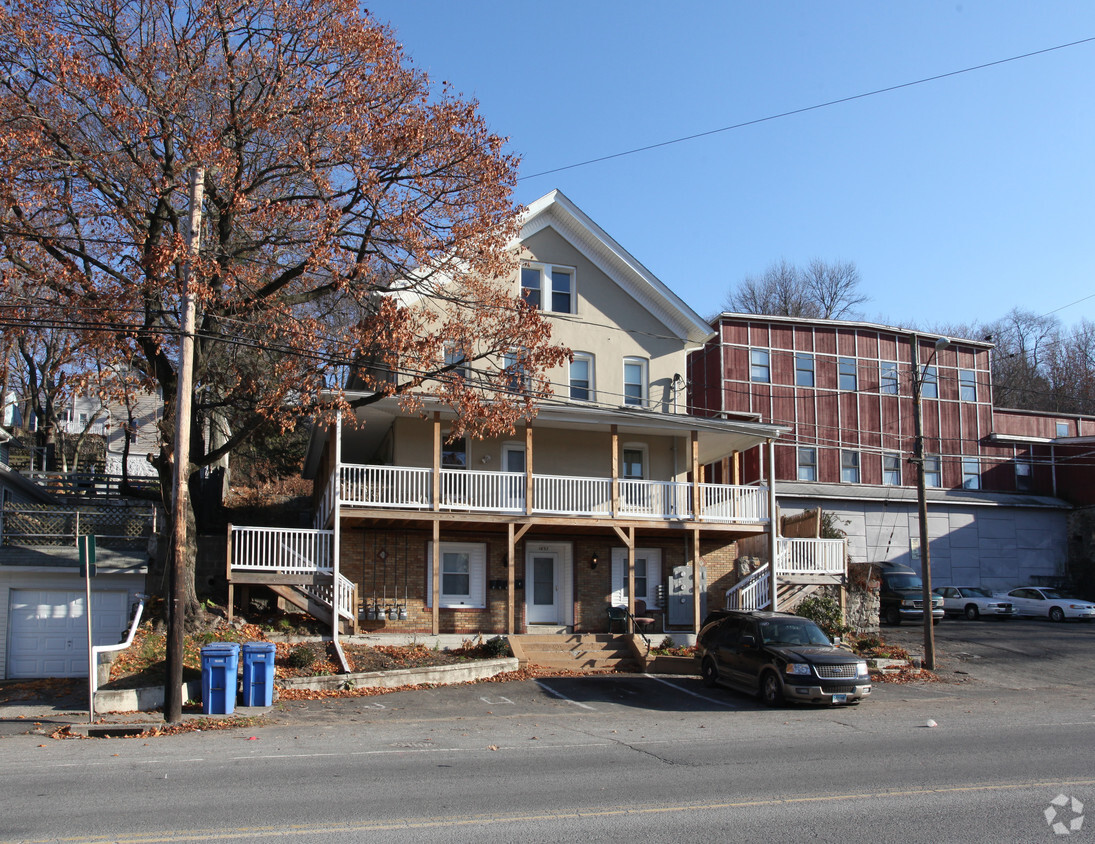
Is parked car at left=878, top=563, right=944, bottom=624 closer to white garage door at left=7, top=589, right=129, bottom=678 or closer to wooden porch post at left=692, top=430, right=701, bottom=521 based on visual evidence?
wooden porch post at left=692, top=430, right=701, bottom=521

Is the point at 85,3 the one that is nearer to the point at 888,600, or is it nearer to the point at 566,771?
the point at 566,771

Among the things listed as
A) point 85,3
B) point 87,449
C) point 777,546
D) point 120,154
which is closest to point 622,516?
point 777,546

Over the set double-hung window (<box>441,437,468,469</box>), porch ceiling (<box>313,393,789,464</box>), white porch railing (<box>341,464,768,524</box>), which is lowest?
white porch railing (<box>341,464,768,524</box>)

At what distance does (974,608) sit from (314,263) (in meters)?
28.2

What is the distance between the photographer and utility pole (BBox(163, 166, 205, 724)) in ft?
47.5

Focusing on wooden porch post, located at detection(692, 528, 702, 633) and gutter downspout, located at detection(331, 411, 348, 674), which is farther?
wooden porch post, located at detection(692, 528, 702, 633)

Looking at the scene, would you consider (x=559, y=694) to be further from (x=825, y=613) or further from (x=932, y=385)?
(x=932, y=385)

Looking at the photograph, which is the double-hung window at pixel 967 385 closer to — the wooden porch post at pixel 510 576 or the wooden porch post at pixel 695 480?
the wooden porch post at pixel 695 480

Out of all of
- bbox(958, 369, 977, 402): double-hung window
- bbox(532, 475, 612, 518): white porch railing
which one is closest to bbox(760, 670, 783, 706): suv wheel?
bbox(532, 475, 612, 518): white porch railing

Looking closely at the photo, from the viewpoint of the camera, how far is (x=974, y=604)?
3450cm

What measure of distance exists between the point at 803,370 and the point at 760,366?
2149 millimetres

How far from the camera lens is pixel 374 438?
2788cm

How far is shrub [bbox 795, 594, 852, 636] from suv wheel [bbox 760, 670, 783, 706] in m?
7.50

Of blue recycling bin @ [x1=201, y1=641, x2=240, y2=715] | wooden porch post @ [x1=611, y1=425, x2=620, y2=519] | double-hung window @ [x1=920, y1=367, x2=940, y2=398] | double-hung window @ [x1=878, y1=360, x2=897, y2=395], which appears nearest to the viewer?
blue recycling bin @ [x1=201, y1=641, x2=240, y2=715]
